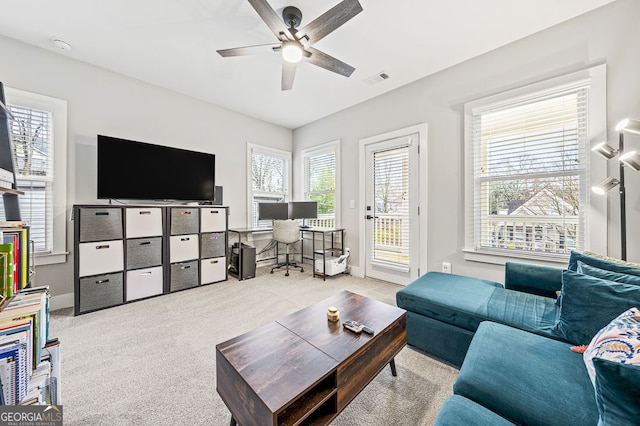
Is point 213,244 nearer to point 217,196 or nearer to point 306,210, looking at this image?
point 217,196

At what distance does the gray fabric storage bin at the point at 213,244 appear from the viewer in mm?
3467

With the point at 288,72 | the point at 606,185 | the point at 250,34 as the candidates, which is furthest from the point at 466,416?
the point at 250,34

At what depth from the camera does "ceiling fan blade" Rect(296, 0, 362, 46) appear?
1.69m

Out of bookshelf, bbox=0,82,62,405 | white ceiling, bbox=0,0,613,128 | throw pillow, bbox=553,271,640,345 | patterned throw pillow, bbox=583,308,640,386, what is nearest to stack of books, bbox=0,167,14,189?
bookshelf, bbox=0,82,62,405

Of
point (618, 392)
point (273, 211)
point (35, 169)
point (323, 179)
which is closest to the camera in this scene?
point (618, 392)

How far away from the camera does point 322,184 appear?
4672 millimetres

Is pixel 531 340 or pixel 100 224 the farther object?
pixel 100 224

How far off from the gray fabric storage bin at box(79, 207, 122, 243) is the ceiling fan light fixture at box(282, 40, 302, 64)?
2.56 metres

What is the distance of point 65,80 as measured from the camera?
2.76m

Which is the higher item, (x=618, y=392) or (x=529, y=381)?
(x=618, y=392)

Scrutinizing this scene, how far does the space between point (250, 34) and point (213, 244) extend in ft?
8.92

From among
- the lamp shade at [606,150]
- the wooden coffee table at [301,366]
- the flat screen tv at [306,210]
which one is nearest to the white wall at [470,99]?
the lamp shade at [606,150]

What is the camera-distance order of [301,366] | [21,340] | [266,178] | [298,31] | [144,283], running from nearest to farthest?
[21,340], [301,366], [298,31], [144,283], [266,178]

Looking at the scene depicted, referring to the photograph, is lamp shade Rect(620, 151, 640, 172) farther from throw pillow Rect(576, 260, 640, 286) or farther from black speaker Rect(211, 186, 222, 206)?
black speaker Rect(211, 186, 222, 206)
